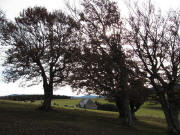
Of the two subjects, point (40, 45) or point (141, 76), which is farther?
point (40, 45)

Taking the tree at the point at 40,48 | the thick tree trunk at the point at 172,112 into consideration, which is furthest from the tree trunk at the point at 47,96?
the thick tree trunk at the point at 172,112

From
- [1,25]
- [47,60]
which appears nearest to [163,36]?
[47,60]

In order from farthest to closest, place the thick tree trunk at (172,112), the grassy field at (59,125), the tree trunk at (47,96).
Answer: the tree trunk at (47,96) → the thick tree trunk at (172,112) → the grassy field at (59,125)

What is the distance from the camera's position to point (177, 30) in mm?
17938

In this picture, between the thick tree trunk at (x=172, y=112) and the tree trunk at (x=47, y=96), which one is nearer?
the thick tree trunk at (x=172, y=112)

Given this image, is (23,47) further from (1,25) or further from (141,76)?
(141,76)

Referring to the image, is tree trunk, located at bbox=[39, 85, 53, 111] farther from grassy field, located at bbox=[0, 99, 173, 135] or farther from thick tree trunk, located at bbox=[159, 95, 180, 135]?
thick tree trunk, located at bbox=[159, 95, 180, 135]

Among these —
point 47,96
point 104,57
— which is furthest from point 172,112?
point 47,96

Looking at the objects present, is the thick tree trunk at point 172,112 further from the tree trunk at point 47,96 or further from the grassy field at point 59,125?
the tree trunk at point 47,96

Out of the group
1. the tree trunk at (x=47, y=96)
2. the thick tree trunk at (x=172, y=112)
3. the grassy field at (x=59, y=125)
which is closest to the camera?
the grassy field at (x=59, y=125)

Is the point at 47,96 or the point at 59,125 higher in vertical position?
the point at 47,96

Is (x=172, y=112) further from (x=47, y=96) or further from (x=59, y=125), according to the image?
(x=47, y=96)

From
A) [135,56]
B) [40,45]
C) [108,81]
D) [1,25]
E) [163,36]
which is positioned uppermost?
[1,25]

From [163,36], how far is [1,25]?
2398 cm
